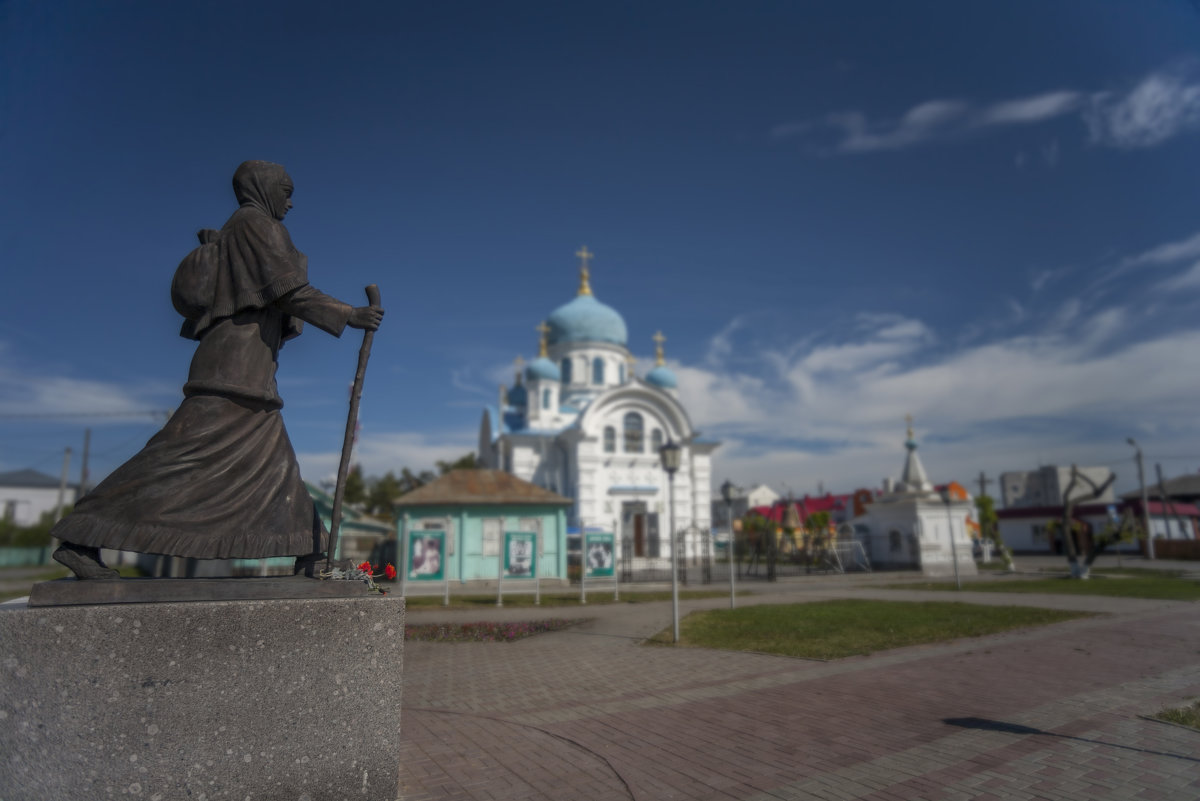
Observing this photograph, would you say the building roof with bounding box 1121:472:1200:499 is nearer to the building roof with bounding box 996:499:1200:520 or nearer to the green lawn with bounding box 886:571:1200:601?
the building roof with bounding box 996:499:1200:520

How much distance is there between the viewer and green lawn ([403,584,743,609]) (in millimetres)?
15297

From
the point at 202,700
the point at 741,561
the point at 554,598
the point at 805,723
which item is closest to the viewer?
the point at 202,700

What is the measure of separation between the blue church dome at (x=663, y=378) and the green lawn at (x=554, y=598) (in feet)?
69.1

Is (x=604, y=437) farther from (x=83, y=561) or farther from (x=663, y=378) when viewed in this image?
(x=83, y=561)

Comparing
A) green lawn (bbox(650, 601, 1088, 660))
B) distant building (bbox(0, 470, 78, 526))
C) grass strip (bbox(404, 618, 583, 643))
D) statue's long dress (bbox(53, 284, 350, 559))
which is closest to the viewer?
statue's long dress (bbox(53, 284, 350, 559))

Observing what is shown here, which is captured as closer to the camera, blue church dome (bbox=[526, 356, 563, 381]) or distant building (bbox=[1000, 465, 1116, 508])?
blue church dome (bbox=[526, 356, 563, 381])

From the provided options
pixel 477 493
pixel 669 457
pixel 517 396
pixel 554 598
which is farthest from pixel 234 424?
pixel 517 396

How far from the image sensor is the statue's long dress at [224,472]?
→ 312 cm

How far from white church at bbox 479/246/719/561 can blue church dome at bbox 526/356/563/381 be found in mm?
56

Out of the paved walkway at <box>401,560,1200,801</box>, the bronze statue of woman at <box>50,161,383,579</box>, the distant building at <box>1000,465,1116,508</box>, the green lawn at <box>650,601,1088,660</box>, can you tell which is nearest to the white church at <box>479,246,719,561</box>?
the green lawn at <box>650,601,1088,660</box>

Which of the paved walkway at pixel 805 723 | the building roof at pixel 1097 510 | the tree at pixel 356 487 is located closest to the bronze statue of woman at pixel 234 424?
the paved walkway at pixel 805 723

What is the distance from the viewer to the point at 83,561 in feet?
10.0

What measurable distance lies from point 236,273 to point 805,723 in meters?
4.85

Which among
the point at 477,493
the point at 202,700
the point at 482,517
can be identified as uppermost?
the point at 477,493
